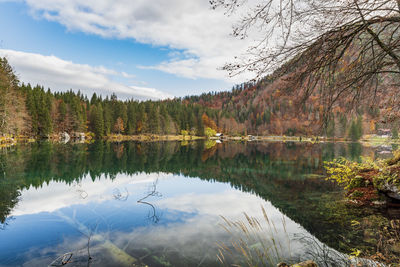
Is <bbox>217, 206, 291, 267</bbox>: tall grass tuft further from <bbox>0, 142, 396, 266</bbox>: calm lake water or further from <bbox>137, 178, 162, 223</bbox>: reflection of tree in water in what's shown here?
<bbox>137, 178, 162, 223</bbox>: reflection of tree in water

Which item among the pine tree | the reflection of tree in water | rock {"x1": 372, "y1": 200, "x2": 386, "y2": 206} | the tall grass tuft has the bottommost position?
the reflection of tree in water

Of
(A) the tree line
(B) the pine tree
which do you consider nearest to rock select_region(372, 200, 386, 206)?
(A) the tree line

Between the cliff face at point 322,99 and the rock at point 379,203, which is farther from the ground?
the cliff face at point 322,99

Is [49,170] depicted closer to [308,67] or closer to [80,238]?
[80,238]

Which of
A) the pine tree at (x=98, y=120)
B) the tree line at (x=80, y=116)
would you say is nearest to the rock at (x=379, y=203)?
the tree line at (x=80, y=116)

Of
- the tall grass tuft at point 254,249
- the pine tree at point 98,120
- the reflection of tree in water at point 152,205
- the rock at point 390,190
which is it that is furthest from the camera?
the pine tree at point 98,120

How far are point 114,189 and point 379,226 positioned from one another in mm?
13151

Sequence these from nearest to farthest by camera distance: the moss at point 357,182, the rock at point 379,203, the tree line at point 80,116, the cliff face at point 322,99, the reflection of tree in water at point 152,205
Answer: the cliff face at point 322,99
the reflection of tree in water at point 152,205
the rock at point 379,203
the moss at point 357,182
the tree line at point 80,116

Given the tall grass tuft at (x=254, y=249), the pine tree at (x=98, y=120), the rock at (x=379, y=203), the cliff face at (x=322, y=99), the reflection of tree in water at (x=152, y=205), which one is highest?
the pine tree at (x=98, y=120)

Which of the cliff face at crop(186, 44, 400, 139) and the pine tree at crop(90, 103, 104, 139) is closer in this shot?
the cliff face at crop(186, 44, 400, 139)

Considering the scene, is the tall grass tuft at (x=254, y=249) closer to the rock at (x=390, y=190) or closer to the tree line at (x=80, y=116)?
the rock at (x=390, y=190)

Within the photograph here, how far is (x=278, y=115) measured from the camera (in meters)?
147

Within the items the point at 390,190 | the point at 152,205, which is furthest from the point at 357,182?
the point at 152,205

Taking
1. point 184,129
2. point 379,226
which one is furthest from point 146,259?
point 184,129
